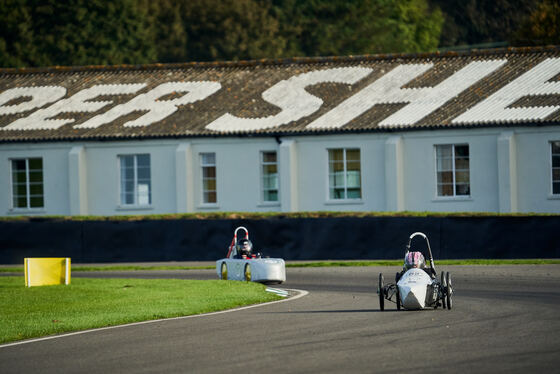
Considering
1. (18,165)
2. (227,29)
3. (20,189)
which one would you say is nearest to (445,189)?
(20,189)

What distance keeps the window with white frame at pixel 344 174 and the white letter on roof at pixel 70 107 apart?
10.3 m

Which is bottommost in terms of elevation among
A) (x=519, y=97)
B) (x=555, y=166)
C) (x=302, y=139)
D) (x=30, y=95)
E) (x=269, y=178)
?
(x=269, y=178)

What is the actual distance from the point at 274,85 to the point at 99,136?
24.3 feet

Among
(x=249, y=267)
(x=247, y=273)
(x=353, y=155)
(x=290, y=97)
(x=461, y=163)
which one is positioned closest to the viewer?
(x=249, y=267)

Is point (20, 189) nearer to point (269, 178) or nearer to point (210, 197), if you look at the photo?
point (210, 197)

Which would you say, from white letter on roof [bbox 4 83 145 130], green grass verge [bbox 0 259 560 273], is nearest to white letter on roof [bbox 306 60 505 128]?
green grass verge [bbox 0 259 560 273]

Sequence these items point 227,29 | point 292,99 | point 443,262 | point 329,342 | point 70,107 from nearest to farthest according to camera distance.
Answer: point 329,342, point 443,262, point 292,99, point 70,107, point 227,29

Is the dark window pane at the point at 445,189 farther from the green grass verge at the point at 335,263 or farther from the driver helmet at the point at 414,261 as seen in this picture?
the driver helmet at the point at 414,261

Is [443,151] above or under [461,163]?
above

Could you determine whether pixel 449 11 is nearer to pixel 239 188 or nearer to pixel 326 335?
pixel 239 188

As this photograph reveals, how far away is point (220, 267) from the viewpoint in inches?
1091

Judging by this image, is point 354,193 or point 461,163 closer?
point 461,163

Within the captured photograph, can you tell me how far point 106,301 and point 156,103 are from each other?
24.8 m

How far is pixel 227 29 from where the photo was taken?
7962 cm
